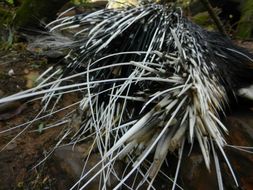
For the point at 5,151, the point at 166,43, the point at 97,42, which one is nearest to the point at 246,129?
the point at 166,43

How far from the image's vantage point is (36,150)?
177cm

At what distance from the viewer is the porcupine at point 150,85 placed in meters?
1.28

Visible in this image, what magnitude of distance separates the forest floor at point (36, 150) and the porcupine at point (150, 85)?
0.31 ft

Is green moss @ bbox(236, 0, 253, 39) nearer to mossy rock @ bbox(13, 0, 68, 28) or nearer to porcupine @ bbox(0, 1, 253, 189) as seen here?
porcupine @ bbox(0, 1, 253, 189)

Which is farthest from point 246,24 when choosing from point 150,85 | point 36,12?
point 150,85

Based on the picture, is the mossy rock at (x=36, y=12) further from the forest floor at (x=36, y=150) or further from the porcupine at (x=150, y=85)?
the porcupine at (x=150, y=85)

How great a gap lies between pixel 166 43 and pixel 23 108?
88 cm

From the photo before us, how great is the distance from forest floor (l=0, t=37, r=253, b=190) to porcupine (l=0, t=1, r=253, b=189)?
0.10 meters

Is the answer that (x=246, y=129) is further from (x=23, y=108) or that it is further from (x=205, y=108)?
(x=23, y=108)

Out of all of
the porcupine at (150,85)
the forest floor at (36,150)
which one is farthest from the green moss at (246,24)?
the forest floor at (36,150)

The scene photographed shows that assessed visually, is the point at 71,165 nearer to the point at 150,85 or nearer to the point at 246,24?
the point at 150,85

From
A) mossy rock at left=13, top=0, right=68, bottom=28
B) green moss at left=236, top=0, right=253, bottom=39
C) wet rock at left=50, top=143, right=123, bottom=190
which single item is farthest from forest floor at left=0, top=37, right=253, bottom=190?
green moss at left=236, top=0, right=253, bottom=39

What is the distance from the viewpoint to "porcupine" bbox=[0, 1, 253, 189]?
1277mm

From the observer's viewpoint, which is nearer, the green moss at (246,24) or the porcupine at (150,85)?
the porcupine at (150,85)
